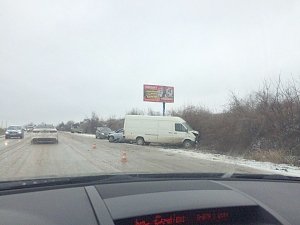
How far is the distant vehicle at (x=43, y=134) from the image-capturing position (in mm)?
35916

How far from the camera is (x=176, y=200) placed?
2.54 m

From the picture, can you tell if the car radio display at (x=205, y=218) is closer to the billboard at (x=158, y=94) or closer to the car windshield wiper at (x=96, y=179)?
the car windshield wiper at (x=96, y=179)

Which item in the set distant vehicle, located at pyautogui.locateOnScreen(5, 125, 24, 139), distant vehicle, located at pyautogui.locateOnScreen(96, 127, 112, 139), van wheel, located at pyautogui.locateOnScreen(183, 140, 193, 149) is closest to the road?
van wheel, located at pyautogui.locateOnScreen(183, 140, 193, 149)

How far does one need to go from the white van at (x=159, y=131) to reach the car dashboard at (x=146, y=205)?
35626mm

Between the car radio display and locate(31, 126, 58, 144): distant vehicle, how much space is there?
1355 inches

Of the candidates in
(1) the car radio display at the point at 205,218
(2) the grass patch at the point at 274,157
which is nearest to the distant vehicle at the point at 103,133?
(2) the grass patch at the point at 274,157

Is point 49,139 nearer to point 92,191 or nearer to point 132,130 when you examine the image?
point 132,130

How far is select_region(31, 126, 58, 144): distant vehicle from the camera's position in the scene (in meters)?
35.9

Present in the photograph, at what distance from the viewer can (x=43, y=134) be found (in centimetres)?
3609

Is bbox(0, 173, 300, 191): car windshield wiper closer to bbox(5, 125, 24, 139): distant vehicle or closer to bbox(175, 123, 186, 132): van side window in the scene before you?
bbox(175, 123, 186, 132): van side window

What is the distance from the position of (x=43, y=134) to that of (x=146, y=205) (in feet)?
114

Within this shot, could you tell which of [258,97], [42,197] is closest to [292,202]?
[42,197]

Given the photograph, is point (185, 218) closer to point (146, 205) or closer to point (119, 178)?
point (146, 205)

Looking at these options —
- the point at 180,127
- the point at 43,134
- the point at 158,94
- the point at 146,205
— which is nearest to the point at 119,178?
the point at 146,205
